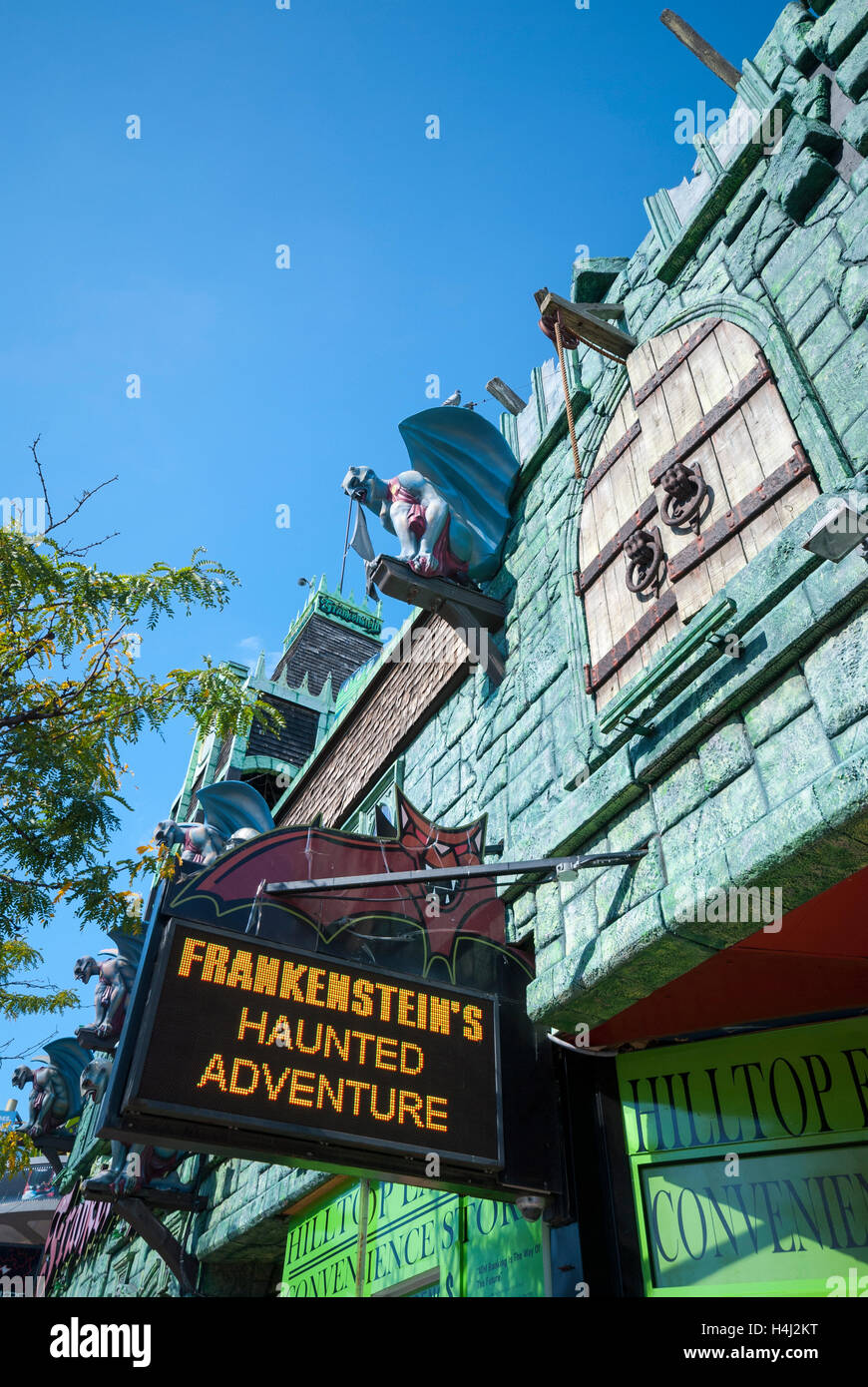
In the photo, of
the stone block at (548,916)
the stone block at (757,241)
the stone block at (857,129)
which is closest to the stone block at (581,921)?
the stone block at (548,916)

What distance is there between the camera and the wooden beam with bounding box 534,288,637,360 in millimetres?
6250

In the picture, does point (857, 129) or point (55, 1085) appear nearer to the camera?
point (857, 129)

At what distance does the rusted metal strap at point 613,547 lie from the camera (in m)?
5.59

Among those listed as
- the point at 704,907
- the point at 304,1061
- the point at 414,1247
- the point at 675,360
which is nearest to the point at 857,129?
the point at 675,360

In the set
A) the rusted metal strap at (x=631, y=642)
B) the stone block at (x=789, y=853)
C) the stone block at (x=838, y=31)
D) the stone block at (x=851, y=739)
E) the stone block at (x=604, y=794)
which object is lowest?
the stone block at (x=789, y=853)

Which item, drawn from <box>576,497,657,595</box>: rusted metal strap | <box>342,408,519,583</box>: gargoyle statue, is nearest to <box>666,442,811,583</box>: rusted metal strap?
<box>576,497,657,595</box>: rusted metal strap

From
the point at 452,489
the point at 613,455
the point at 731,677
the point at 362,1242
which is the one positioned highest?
the point at 452,489

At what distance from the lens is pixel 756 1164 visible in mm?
4168

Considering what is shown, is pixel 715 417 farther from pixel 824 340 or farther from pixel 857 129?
pixel 857 129

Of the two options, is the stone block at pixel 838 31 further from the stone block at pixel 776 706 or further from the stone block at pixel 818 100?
the stone block at pixel 776 706

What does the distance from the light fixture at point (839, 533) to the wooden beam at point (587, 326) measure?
322cm

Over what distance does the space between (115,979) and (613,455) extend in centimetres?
725
